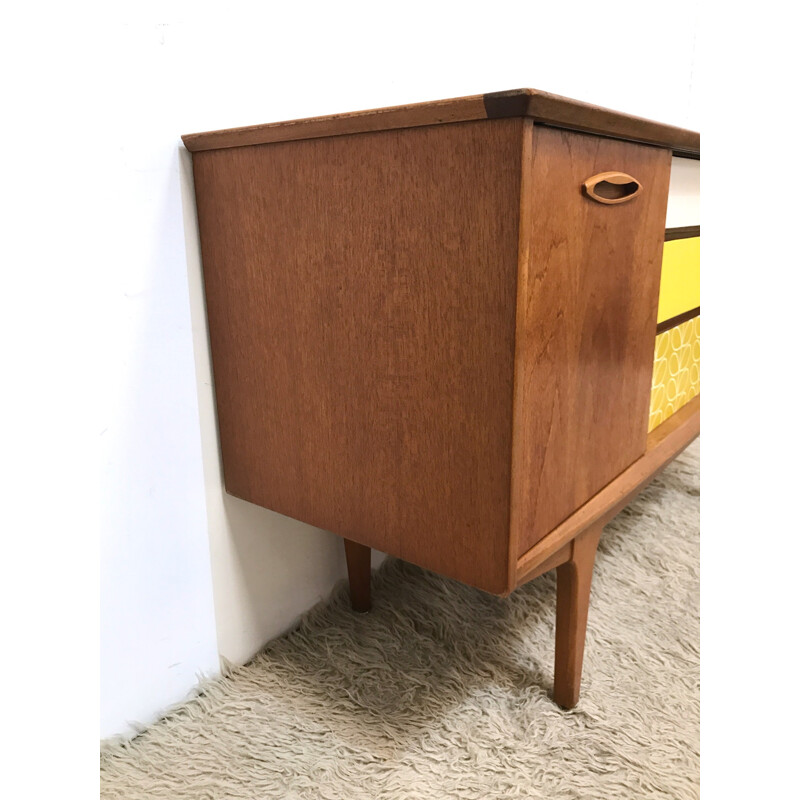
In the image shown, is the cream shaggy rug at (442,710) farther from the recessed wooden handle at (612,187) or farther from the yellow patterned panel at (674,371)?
the recessed wooden handle at (612,187)

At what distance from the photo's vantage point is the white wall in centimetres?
76

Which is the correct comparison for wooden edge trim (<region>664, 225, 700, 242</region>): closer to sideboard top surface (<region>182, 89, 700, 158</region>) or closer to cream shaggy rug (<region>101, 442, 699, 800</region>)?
sideboard top surface (<region>182, 89, 700, 158</region>)

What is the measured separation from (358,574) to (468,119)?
0.73 m

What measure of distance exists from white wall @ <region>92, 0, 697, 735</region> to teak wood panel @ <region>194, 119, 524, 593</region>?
0.16 ft

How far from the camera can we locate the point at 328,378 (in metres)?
0.78

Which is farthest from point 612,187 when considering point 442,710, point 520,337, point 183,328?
point 442,710

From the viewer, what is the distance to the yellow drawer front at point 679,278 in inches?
38.8

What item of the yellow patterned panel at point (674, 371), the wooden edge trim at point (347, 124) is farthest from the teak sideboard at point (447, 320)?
the yellow patterned panel at point (674, 371)

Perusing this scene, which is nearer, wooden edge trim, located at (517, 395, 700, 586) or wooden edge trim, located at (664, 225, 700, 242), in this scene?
wooden edge trim, located at (517, 395, 700, 586)

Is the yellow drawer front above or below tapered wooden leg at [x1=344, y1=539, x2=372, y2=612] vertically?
above

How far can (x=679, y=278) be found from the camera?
105cm

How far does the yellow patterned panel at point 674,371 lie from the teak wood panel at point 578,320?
0.35ft

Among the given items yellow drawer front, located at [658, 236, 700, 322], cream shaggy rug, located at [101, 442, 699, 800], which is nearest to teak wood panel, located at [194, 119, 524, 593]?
cream shaggy rug, located at [101, 442, 699, 800]

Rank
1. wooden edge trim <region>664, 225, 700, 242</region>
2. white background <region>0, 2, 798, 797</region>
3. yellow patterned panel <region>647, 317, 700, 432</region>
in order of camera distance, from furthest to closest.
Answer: yellow patterned panel <region>647, 317, 700, 432</region> → wooden edge trim <region>664, 225, 700, 242</region> → white background <region>0, 2, 798, 797</region>
